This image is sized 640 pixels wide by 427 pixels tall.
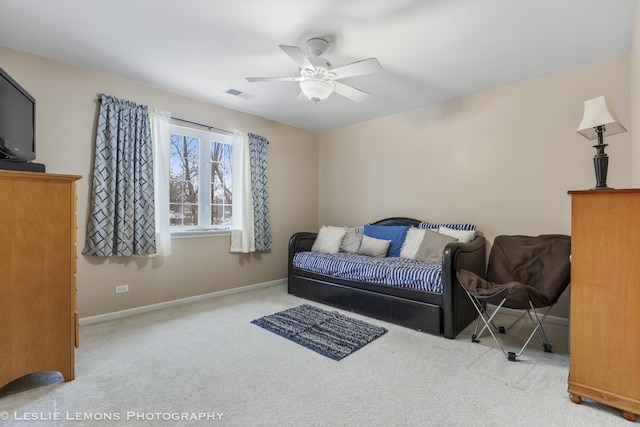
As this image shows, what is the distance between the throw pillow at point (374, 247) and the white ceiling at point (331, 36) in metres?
1.77

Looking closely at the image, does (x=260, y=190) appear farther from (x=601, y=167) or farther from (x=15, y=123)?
(x=601, y=167)

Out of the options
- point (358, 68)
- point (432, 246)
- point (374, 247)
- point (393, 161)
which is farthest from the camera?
point (393, 161)

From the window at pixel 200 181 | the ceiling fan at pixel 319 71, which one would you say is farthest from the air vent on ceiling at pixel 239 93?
the ceiling fan at pixel 319 71

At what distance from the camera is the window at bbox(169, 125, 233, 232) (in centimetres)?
357

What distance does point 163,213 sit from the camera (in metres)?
3.30

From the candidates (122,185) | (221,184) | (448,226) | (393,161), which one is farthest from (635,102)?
(122,185)

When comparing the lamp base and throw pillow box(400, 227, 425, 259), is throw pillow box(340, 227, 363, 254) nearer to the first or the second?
throw pillow box(400, 227, 425, 259)

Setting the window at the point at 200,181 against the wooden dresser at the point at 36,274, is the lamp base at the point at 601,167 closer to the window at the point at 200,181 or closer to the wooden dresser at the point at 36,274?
the wooden dresser at the point at 36,274

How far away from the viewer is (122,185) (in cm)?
297

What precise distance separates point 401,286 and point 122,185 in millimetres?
2848

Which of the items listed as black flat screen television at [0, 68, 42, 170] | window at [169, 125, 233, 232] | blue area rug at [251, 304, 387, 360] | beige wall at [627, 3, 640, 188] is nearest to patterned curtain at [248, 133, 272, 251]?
window at [169, 125, 233, 232]

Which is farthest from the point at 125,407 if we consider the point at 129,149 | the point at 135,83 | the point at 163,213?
the point at 135,83

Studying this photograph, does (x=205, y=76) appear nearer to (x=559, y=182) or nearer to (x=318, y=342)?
(x=318, y=342)

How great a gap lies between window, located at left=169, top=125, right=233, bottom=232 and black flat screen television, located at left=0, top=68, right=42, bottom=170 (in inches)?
52.1
